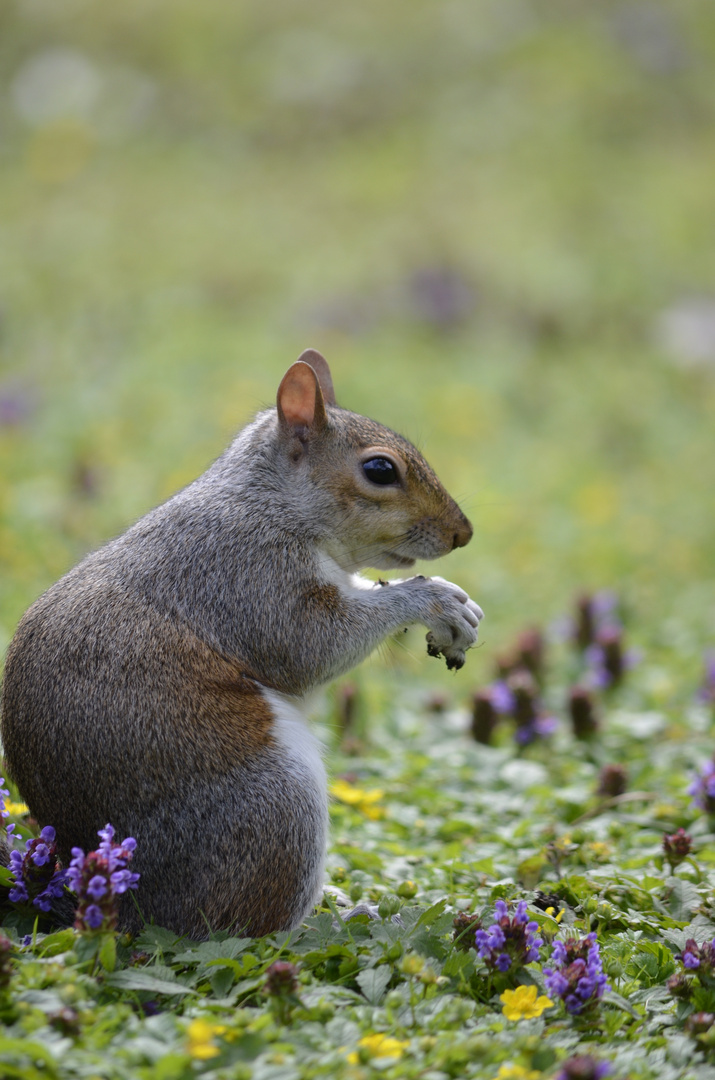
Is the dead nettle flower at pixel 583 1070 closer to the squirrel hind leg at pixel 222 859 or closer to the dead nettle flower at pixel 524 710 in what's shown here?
the squirrel hind leg at pixel 222 859

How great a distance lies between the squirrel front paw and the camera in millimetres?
3074

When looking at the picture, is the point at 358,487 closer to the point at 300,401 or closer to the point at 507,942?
the point at 300,401

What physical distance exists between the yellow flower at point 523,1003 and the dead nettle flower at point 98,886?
2.85 feet

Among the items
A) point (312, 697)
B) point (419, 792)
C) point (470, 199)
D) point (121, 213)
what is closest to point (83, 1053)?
point (312, 697)

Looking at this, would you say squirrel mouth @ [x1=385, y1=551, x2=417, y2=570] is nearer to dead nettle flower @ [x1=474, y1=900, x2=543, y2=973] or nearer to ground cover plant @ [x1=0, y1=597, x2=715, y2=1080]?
ground cover plant @ [x1=0, y1=597, x2=715, y2=1080]

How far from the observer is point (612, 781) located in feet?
12.8

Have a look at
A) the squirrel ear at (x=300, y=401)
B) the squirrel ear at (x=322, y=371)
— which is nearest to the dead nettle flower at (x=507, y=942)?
the squirrel ear at (x=300, y=401)

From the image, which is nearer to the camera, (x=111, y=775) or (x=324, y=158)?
(x=111, y=775)

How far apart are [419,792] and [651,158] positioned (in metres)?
13.9

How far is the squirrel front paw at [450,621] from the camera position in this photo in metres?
3.07

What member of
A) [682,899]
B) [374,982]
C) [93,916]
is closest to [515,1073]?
[374,982]

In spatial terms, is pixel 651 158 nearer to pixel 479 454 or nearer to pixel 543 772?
pixel 479 454

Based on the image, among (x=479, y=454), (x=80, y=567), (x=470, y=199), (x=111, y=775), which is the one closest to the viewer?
(x=111, y=775)

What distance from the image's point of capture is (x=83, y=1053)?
6.47ft
